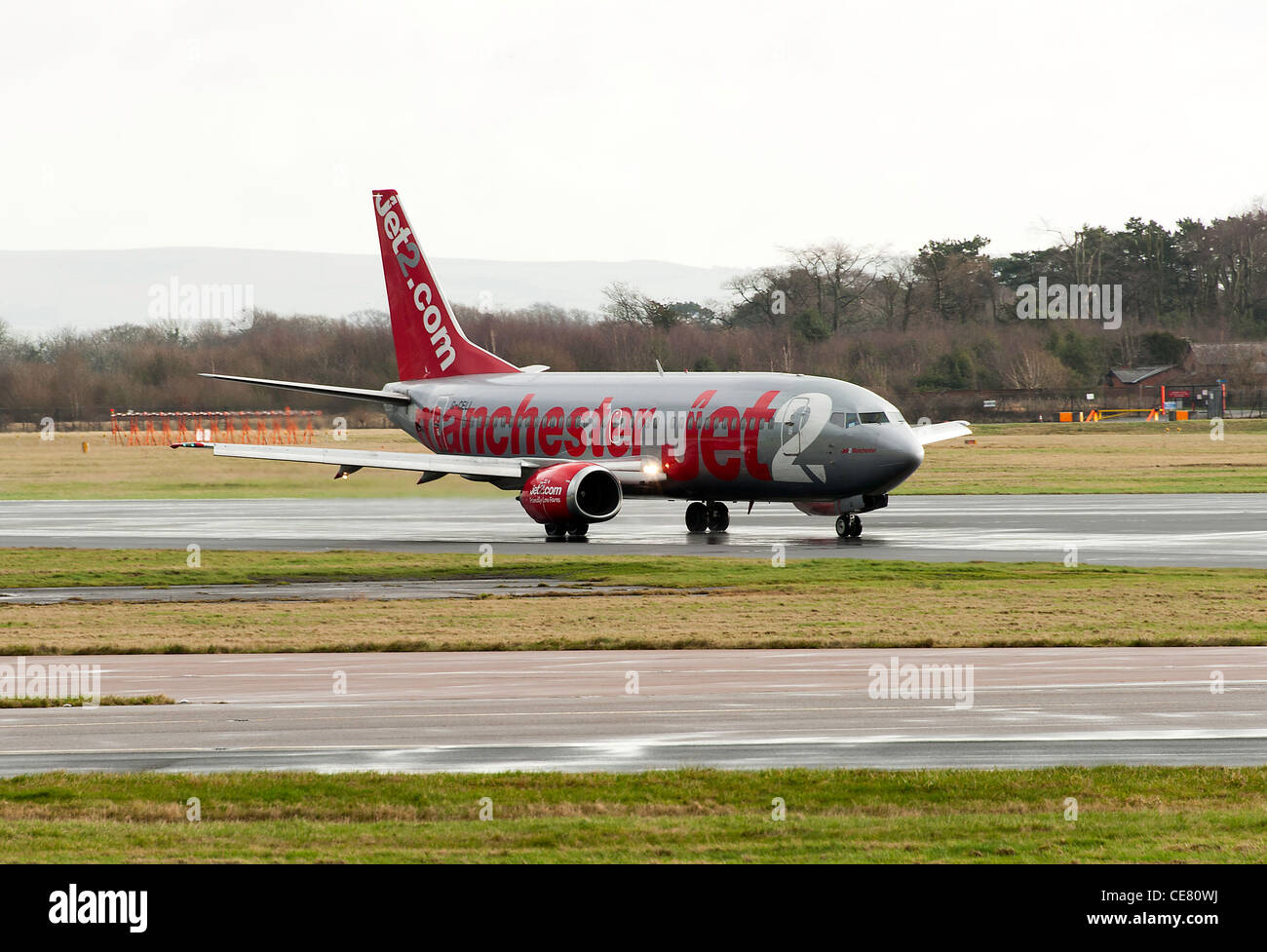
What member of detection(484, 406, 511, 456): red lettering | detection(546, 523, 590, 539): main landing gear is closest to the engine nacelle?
detection(546, 523, 590, 539): main landing gear

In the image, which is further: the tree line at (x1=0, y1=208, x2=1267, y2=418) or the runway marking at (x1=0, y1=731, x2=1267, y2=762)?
the tree line at (x1=0, y1=208, x2=1267, y2=418)

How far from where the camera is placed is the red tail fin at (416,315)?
179 ft

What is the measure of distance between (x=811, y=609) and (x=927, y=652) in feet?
16.9

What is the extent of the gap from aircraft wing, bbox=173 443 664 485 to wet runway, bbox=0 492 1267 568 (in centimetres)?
173

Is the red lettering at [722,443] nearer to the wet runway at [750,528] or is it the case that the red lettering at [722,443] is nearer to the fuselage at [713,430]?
the fuselage at [713,430]

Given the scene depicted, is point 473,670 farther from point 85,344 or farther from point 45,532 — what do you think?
point 85,344

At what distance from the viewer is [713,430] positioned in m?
44.7

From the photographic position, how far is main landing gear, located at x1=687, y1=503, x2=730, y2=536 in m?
46.4

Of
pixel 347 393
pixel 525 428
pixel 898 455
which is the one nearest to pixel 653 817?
pixel 898 455

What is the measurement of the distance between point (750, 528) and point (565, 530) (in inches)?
254

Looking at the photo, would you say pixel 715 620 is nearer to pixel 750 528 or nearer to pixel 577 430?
pixel 750 528

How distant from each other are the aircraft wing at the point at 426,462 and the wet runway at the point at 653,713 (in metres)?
21.4

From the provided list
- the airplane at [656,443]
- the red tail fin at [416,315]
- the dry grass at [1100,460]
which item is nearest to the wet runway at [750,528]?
the airplane at [656,443]

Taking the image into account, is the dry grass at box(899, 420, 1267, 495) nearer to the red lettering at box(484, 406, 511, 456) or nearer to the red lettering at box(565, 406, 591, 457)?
the red lettering at box(484, 406, 511, 456)
